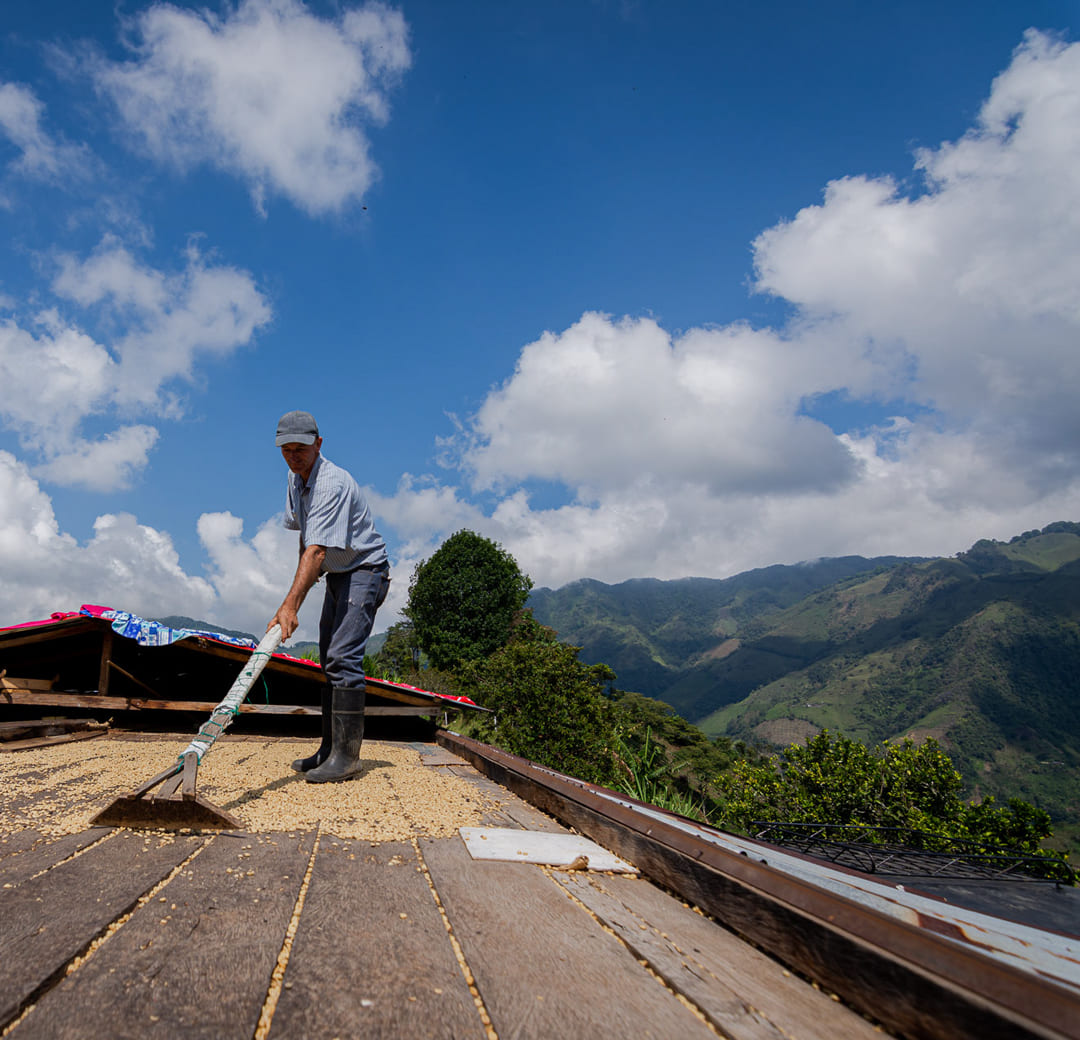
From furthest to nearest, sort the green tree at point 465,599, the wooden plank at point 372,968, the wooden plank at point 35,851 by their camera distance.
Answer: the green tree at point 465,599 → the wooden plank at point 35,851 → the wooden plank at point 372,968

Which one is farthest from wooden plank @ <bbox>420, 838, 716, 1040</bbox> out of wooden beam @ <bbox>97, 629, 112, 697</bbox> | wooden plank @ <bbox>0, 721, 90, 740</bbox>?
wooden beam @ <bbox>97, 629, 112, 697</bbox>

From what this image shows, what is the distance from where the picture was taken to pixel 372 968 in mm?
1031

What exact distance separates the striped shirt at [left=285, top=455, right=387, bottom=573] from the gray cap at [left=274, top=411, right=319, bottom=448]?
0.48 ft

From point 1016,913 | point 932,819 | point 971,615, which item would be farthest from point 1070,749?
point 1016,913

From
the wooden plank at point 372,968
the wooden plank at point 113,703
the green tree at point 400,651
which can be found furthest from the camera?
A: the green tree at point 400,651

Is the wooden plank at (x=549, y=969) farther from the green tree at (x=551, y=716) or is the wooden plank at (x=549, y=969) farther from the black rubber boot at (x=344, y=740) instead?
the green tree at (x=551, y=716)

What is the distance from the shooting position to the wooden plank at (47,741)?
11.4 ft

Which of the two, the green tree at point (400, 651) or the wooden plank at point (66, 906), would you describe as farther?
the green tree at point (400, 651)

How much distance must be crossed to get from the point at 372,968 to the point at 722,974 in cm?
62

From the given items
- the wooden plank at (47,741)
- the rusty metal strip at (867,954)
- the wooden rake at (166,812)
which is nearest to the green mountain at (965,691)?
the wooden plank at (47,741)

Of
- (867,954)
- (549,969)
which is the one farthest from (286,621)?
(867,954)

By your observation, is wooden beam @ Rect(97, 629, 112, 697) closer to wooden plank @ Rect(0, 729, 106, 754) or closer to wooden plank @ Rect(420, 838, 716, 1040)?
wooden plank @ Rect(0, 729, 106, 754)

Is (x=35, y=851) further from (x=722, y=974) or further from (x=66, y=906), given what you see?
(x=722, y=974)

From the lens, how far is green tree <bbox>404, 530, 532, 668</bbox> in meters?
32.0
